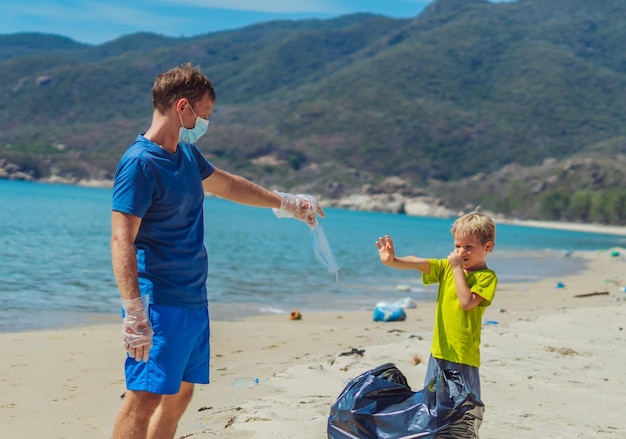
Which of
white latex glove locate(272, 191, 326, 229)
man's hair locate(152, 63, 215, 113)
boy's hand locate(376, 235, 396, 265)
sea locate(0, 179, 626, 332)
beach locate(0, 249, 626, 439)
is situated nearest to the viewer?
man's hair locate(152, 63, 215, 113)

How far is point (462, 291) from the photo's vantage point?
401cm

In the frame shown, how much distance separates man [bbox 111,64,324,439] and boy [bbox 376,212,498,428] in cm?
109

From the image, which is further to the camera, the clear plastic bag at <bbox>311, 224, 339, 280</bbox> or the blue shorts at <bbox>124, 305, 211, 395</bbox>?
the clear plastic bag at <bbox>311, 224, 339, 280</bbox>

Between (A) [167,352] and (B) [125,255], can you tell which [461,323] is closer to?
(A) [167,352]

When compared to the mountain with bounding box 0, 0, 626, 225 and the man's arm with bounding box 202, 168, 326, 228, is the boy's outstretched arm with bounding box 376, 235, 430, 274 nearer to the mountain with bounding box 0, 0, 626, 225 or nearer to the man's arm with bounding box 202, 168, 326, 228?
the man's arm with bounding box 202, 168, 326, 228

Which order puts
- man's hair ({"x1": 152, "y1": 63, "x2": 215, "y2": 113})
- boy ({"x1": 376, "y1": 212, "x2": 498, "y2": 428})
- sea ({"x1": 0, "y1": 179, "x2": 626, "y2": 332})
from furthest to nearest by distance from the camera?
sea ({"x1": 0, "y1": 179, "x2": 626, "y2": 332}), boy ({"x1": 376, "y1": 212, "x2": 498, "y2": 428}), man's hair ({"x1": 152, "y1": 63, "x2": 215, "y2": 113})

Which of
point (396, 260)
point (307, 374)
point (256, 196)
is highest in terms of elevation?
point (256, 196)

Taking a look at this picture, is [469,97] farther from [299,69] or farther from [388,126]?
[299,69]

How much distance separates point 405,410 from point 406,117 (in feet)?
436

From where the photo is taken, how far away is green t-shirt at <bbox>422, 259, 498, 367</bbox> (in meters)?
4.06

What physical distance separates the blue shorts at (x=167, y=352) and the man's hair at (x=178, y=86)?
90 centimetres

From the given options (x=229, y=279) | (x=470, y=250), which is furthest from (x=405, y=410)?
(x=229, y=279)

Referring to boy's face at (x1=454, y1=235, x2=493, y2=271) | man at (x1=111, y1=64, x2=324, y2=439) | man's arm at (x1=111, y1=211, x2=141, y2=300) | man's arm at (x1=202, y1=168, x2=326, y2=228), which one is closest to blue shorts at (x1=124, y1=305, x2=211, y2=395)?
man at (x1=111, y1=64, x2=324, y2=439)

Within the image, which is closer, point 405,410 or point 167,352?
point 167,352
